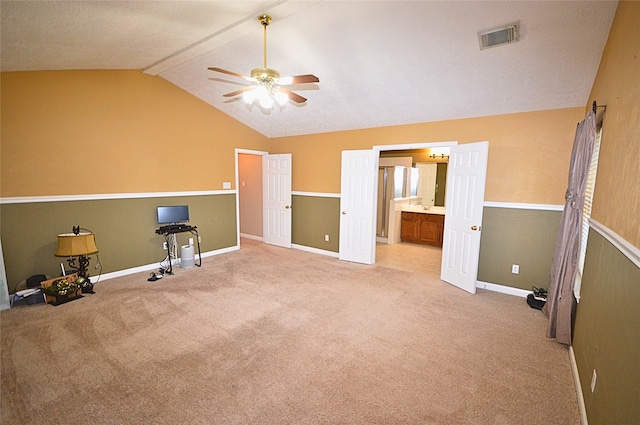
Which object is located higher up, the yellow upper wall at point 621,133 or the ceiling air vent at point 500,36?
the ceiling air vent at point 500,36

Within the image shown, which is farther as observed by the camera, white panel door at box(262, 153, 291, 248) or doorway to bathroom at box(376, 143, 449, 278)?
white panel door at box(262, 153, 291, 248)

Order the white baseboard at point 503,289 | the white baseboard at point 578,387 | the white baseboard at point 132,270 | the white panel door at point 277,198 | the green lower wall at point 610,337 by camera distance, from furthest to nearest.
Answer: the white panel door at point 277,198 < the white baseboard at point 132,270 < the white baseboard at point 503,289 < the white baseboard at point 578,387 < the green lower wall at point 610,337

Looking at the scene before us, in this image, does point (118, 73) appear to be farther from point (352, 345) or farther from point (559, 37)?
point (559, 37)

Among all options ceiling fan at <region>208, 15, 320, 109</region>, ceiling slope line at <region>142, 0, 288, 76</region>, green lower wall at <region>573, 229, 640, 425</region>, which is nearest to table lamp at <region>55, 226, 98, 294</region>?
ceiling slope line at <region>142, 0, 288, 76</region>

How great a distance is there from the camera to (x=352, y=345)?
2.60m

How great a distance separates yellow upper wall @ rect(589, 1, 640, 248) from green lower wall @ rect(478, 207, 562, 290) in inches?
59.1

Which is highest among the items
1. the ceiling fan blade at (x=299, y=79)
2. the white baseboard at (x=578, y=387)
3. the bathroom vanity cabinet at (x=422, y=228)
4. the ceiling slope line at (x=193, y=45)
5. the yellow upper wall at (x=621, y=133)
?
the ceiling slope line at (x=193, y=45)

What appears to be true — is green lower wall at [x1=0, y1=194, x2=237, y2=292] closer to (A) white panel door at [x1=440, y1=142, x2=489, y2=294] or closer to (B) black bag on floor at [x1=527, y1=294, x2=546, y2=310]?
(A) white panel door at [x1=440, y1=142, x2=489, y2=294]

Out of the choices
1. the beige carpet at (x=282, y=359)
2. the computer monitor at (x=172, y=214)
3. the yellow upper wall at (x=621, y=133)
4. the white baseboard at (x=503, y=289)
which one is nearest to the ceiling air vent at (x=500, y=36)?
the yellow upper wall at (x=621, y=133)

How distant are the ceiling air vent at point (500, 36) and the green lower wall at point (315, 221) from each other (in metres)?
3.42

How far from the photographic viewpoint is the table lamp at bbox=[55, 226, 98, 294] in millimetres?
3395

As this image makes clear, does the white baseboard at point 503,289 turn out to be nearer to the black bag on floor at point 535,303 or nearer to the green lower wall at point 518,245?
the green lower wall at point 518,245

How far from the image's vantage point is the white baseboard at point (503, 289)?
3.82 metres

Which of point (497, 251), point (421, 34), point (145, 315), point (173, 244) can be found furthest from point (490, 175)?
point (173, 244)
